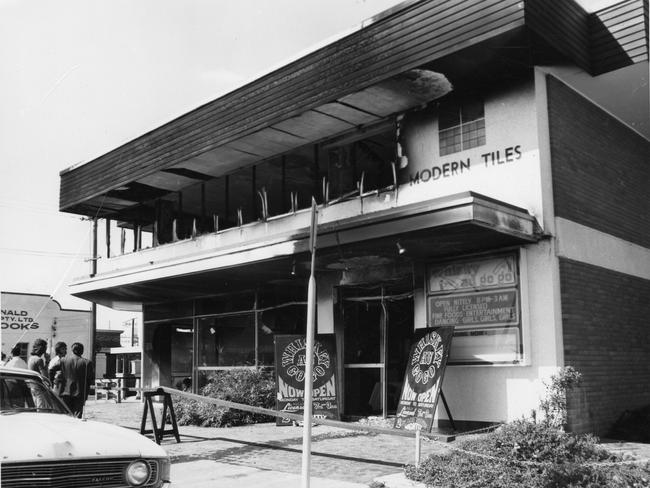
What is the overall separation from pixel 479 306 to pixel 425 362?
1.31 meters

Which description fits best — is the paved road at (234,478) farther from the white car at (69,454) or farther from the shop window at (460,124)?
the shop window at (460,124)

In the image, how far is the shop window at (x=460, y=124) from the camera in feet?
38.4

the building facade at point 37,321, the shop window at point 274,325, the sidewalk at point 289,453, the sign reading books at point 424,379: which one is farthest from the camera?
the building facade at point 37,321

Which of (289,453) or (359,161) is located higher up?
(359,161)

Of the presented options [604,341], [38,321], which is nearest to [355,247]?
[604,341]

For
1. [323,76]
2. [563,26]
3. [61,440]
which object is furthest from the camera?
[323,76]

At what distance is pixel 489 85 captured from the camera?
38.0 ft

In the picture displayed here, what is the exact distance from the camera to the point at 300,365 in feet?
44.5

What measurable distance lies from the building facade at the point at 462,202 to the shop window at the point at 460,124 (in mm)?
27

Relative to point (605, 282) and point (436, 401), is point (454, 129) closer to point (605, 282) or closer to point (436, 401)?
point (605, 282)

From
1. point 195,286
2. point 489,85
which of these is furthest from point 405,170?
point 195,286

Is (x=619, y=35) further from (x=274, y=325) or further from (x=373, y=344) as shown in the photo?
(x=274, y=325)

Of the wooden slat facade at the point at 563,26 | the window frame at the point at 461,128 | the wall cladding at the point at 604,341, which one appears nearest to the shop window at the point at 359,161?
the window frame at the point at 461,128

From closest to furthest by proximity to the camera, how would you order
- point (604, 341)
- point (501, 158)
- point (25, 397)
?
point (25, 397) → point (501, 158) → point (604, 341)
